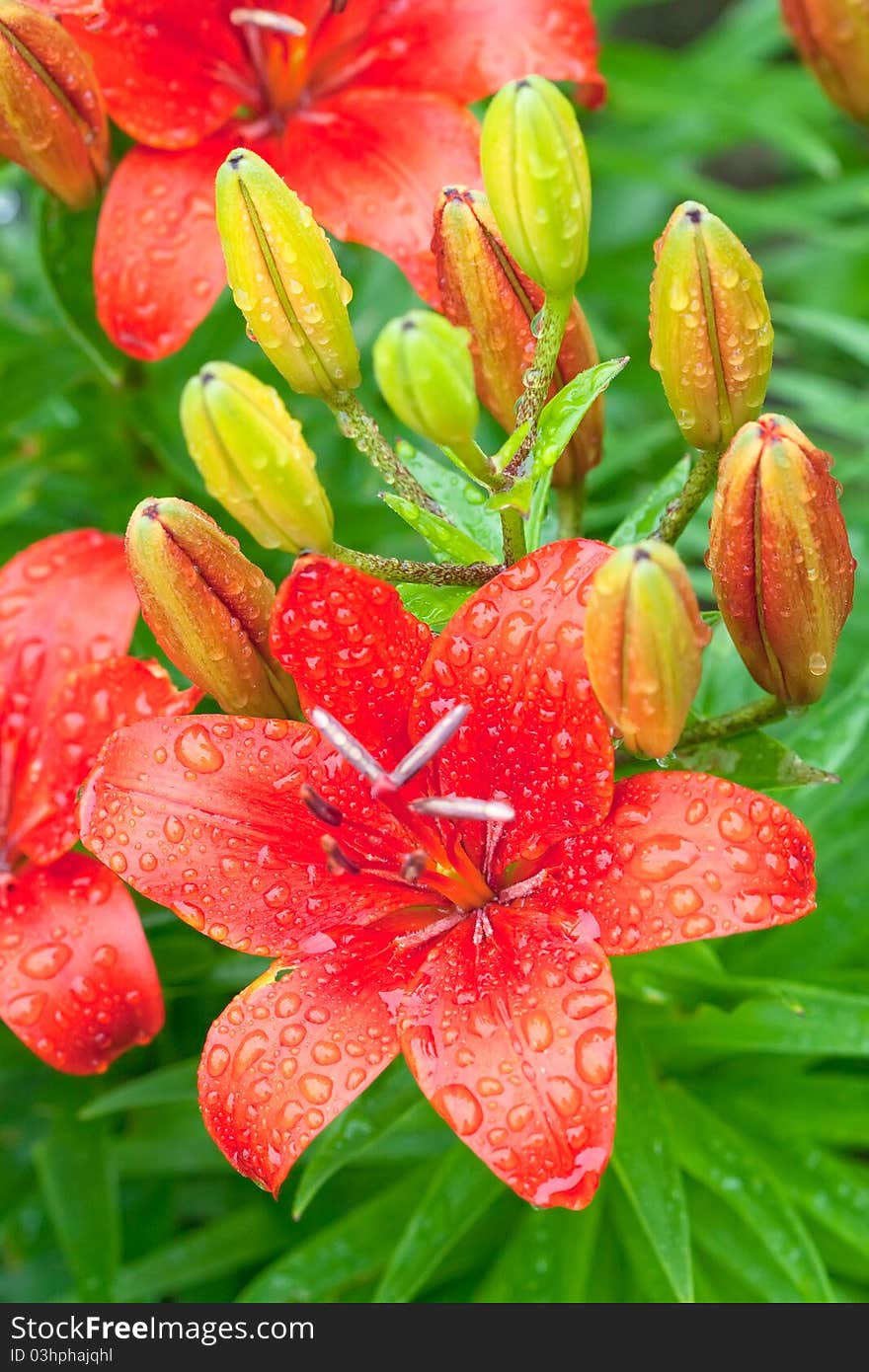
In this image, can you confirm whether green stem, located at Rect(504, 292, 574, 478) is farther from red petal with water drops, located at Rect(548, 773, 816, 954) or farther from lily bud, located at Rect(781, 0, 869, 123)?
lily bud, located at Rect(781, 0, 869, 123)

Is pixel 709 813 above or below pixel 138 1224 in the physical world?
above

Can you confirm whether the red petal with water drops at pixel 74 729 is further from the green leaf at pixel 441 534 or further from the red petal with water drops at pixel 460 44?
the red petal with water drops at pixel 460 44

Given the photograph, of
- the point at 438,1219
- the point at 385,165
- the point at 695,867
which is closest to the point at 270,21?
the point at 385,165

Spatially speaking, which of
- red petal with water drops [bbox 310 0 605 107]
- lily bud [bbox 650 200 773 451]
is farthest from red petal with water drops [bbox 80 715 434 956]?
red petal with water drops [bbox 310 0 605 107]

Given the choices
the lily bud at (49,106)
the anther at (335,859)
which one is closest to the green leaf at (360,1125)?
the anther at (335,859)
